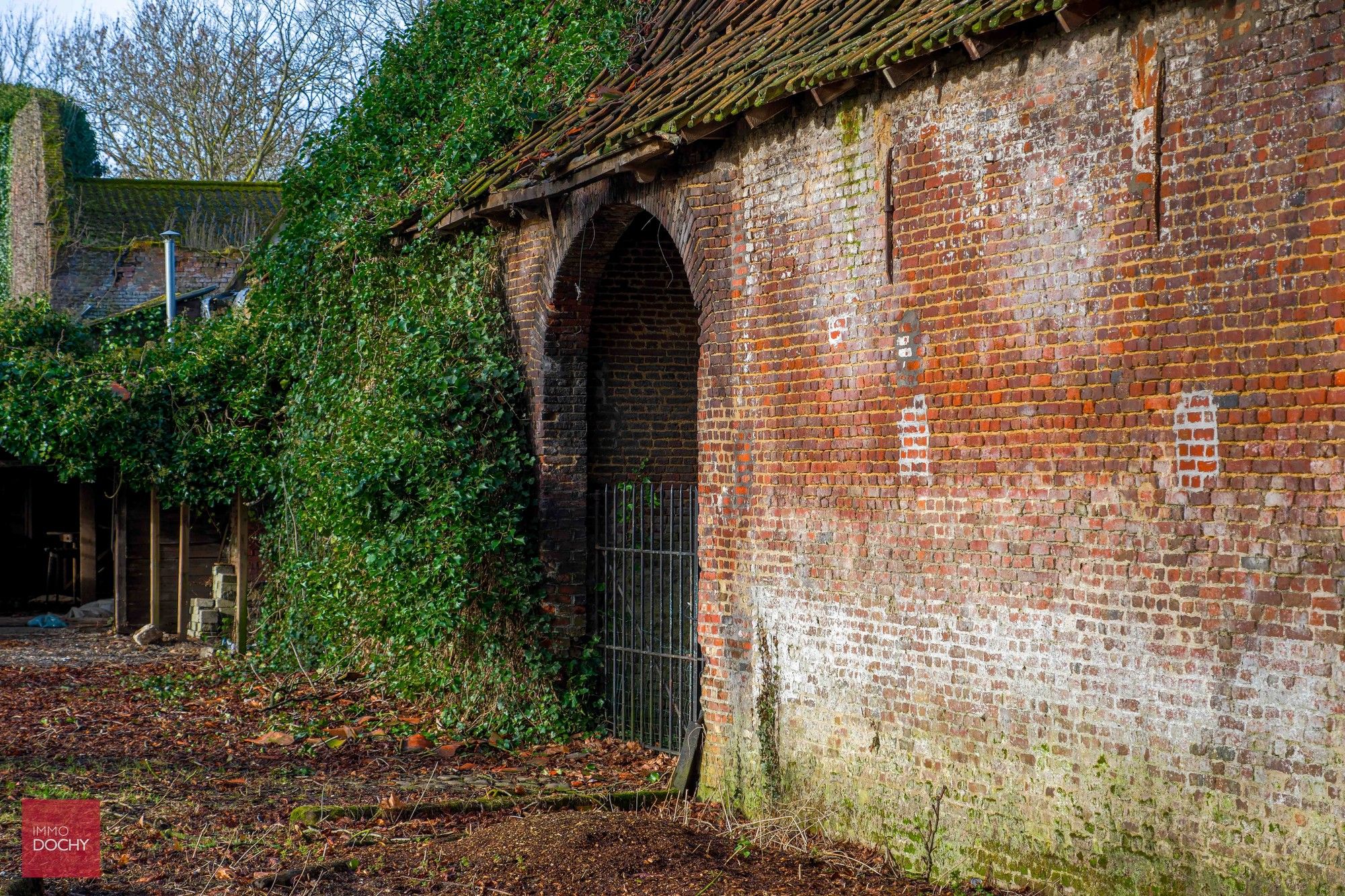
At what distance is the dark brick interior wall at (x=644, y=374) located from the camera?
1098cm

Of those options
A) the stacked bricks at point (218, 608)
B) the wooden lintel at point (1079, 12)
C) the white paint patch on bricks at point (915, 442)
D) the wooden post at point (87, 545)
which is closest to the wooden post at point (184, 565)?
the stacked bricks at point (218, 608)

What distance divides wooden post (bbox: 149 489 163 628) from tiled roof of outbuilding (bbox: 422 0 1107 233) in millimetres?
6601

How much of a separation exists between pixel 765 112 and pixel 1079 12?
94.8 inches

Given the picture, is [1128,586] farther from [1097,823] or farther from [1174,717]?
[1097,823]

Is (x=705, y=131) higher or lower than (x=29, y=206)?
lower

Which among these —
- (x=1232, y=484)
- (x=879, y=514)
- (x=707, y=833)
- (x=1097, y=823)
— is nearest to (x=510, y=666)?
(x=707, y=833)

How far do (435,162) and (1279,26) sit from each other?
866cm

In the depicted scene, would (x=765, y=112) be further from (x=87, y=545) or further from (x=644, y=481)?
(x=87, y=545)

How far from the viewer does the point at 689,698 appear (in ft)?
32.1

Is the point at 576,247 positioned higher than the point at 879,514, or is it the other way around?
the point at 576,247

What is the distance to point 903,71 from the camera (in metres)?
6.98

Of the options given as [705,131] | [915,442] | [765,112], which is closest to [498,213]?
[705,131]

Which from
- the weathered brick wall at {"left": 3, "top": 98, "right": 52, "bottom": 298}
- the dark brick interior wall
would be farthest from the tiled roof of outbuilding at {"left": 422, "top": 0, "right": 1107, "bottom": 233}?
the weathered brick wall at {"left": 3, "top": 98, "right": 52, "bottom": 298}

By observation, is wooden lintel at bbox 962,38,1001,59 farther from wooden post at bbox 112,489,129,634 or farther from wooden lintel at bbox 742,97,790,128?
wooden post at bbox 112,489,129,634
